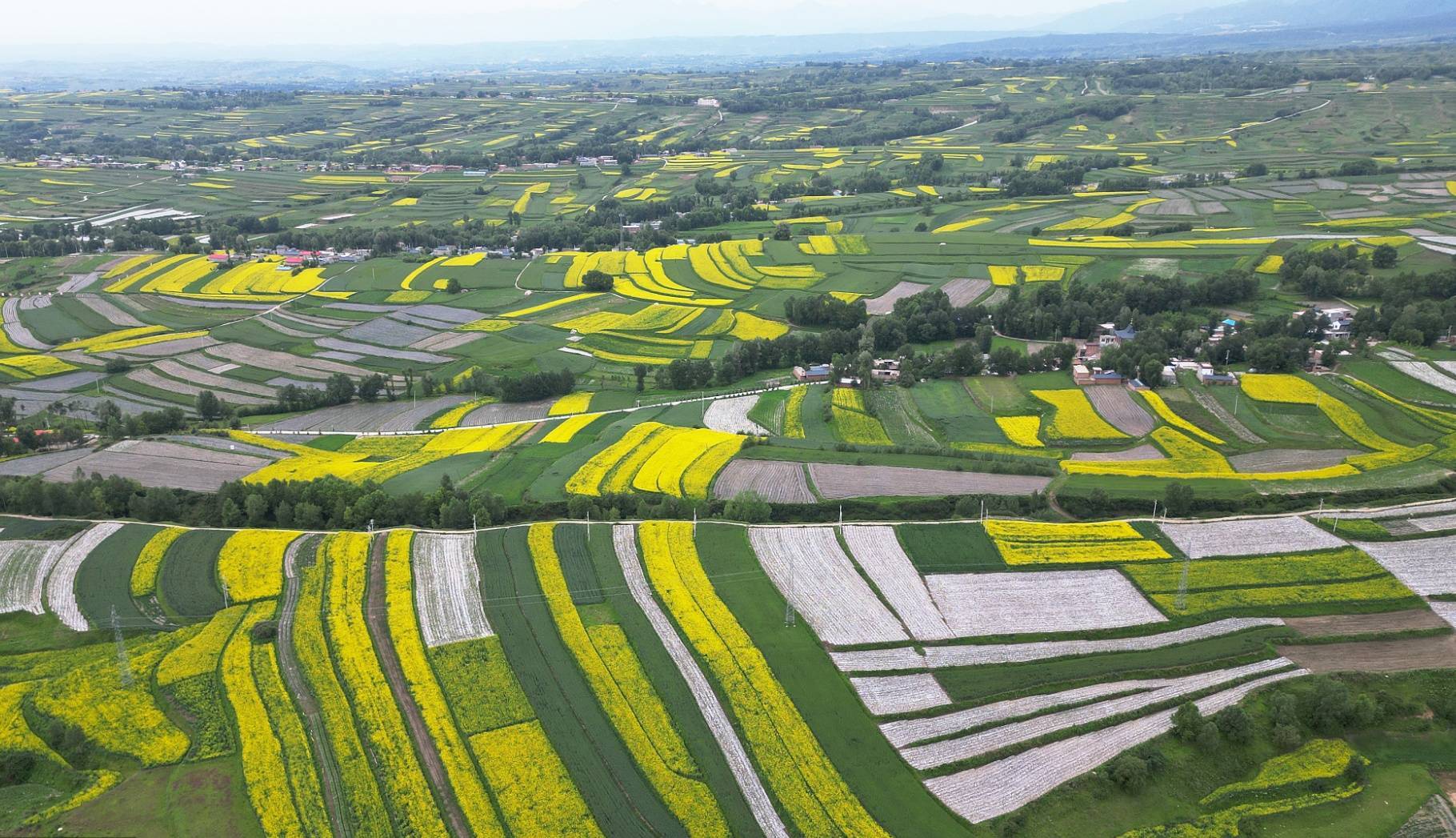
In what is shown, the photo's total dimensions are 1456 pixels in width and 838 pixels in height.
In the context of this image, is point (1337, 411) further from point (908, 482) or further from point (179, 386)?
point (179, 386)

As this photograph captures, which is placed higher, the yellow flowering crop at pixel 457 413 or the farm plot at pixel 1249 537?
the farm plot at pixel 1249 537

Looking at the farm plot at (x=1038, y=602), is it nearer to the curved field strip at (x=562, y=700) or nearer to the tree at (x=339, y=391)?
the curved field strip at (x=562, y=700)

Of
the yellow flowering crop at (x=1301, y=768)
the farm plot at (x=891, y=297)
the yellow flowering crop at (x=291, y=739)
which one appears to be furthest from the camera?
the farm plot at (x=891, y=297)

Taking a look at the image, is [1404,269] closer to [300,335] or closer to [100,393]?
[300,335]

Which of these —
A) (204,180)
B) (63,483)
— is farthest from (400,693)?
(204,180)

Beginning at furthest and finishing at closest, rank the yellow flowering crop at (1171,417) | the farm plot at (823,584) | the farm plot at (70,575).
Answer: the yellow flowering crop at (1171,417) → the farm plot at (70,575) → the farm plot at (823,584)

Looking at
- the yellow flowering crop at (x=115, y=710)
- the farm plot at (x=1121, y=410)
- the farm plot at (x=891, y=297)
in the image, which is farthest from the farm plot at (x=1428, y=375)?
the yellow flowering crop at (x=115, y=710)
